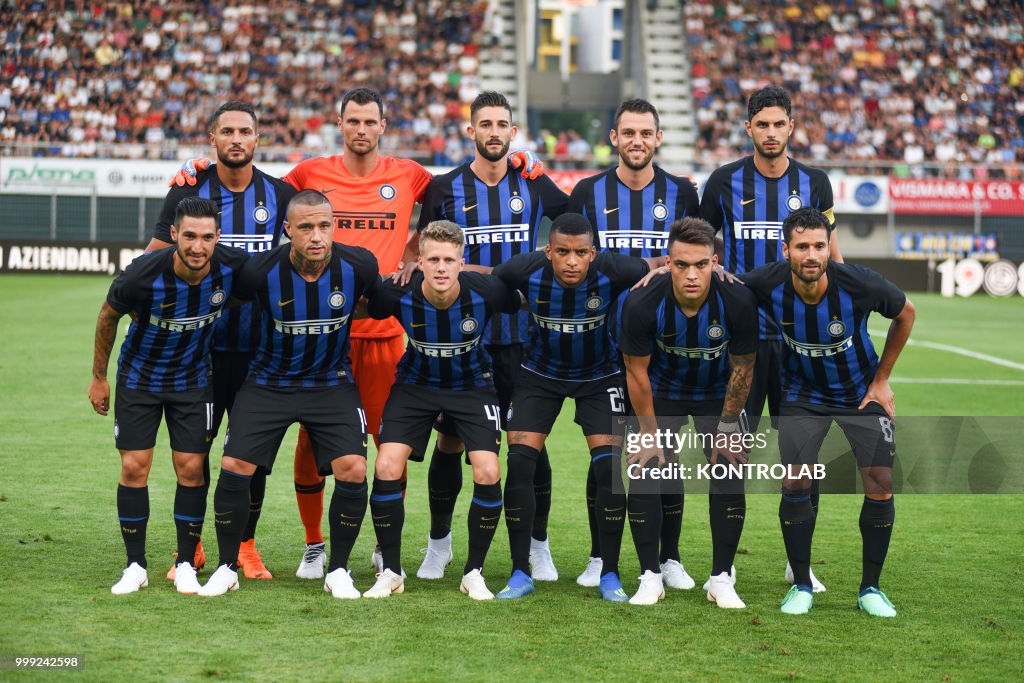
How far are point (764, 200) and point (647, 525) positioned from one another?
184 centimetres

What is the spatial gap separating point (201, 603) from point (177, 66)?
28.6 meters

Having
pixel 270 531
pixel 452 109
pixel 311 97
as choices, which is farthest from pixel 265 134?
pixel 270 531

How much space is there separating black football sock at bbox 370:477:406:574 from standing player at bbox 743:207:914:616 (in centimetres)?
183

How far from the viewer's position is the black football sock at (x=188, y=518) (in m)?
5.74

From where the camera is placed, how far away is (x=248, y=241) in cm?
631

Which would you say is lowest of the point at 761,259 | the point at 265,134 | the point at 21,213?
the point at 761,259

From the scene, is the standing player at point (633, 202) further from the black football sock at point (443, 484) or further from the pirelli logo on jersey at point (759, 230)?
the black football sock at point (443, 484)

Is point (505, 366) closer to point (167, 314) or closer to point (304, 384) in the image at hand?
point (304, 384)

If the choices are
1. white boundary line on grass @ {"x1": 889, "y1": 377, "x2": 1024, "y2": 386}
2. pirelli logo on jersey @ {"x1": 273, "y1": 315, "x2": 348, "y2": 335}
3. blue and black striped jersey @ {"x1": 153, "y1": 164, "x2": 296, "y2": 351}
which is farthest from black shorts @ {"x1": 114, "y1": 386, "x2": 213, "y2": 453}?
white boundary line on grass @ {"x1": 889, "y1": 377, "x2": 1024, "y2": 386}

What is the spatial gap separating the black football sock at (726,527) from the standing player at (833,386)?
0.71ft

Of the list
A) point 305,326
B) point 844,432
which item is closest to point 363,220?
point 305,326

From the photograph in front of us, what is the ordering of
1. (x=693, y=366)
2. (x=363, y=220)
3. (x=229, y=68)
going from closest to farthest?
1. (x=693, y=366)
2. (x=363, y=220)
3. (x=229, y=68)

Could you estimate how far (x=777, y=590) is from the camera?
600cm

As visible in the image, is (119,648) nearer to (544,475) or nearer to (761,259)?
(544,475)
